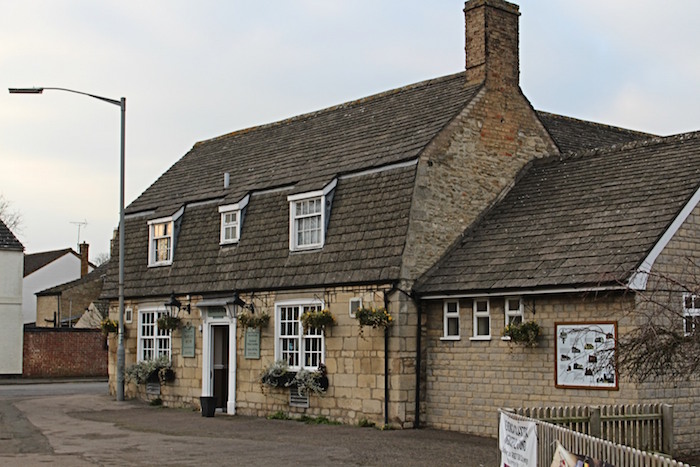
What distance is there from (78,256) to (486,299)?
175ft

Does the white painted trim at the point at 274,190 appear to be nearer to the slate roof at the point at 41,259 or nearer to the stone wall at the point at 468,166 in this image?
the stone wall at the point at 468,166

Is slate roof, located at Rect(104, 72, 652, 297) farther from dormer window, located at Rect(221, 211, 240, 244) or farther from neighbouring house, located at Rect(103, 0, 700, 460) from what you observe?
dormer window, located at Rect(221, 211, 240, 244)

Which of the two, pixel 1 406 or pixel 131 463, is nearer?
pixel 131 463

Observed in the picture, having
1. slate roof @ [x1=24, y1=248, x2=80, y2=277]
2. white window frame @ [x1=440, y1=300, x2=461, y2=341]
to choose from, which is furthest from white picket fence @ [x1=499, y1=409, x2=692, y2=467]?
slate roof @ [x1=24, y1=248, x2=80, y2=277]

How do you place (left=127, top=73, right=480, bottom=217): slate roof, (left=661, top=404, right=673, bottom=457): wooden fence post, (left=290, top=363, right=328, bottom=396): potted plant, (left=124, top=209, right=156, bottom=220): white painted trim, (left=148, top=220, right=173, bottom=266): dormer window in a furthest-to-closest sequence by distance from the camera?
(left=124, top=209, right=156, bottom=220): white painted trim → (left=148, top=220, right=173, bottom=266): dormer window → (left=127, top=73, right=480, bottom=217): slate roof → (left=290, top=363, right=328, bottom=396): potted plant → (left=661, top=404, right=673, bottom=457): wooden fence post

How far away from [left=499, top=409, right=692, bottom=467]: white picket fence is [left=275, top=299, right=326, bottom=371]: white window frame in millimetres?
9617

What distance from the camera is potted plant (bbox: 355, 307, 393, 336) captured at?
62.3 ft

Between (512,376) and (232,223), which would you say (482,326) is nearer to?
(512,376)

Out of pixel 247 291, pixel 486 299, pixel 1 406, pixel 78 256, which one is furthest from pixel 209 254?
pixel 78 256

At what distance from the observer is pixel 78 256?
67.1 meters

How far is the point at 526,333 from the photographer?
56.5 ft

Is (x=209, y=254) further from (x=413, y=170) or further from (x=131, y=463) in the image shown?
(x=131, y=463)

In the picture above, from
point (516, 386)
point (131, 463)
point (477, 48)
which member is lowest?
point (131, 463)

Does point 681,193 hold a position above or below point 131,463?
above
